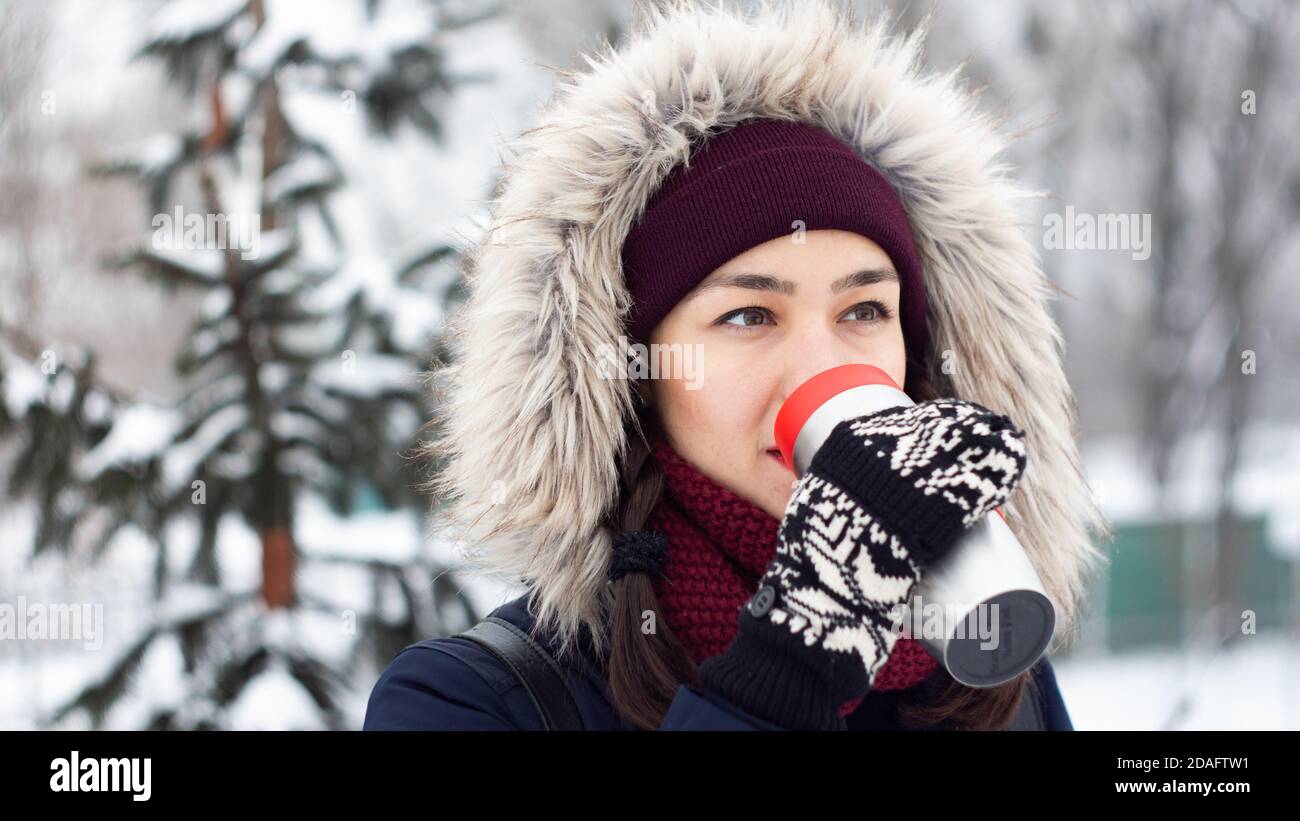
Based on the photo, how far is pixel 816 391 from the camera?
4.75 ft

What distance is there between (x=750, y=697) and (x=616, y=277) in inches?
30.3

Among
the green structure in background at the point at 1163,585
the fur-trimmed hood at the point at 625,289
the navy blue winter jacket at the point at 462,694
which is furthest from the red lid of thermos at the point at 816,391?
the green structure in background at the point at 1163,585

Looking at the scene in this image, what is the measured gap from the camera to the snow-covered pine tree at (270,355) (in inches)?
112

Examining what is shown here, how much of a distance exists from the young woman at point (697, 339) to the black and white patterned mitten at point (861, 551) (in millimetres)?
254

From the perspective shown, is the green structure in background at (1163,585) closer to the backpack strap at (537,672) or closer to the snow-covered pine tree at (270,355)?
the snow-covered pine tree at (270,355)

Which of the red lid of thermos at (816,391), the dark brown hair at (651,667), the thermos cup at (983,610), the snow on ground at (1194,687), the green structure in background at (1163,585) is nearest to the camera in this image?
the thermos cup at (983,610)

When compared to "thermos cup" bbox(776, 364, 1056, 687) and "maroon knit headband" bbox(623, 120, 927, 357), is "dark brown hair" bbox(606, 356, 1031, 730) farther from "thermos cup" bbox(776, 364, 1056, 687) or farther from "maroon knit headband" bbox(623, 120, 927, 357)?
"thermos cup" bbox(776, 364, 1056, 687)

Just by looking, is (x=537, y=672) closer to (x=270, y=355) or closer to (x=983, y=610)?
(x=983, y=610)

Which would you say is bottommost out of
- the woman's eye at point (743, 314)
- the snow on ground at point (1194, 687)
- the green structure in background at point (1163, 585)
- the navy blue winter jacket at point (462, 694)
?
the snow on ground at point (1194, 687)

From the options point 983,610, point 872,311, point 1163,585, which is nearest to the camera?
point 983,610

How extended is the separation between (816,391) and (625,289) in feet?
1.47

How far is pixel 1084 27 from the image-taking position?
7.27m

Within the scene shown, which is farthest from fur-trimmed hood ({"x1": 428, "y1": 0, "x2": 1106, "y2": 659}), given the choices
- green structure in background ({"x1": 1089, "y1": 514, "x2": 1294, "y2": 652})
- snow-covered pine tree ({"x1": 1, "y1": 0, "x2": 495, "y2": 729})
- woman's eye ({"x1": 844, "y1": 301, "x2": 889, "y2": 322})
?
green structure in background ({"x1": 1089, "y1": 514, "x2": 1294, "y2": 652})

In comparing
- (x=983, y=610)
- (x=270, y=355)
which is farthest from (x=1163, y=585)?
(x=983, y=610)
